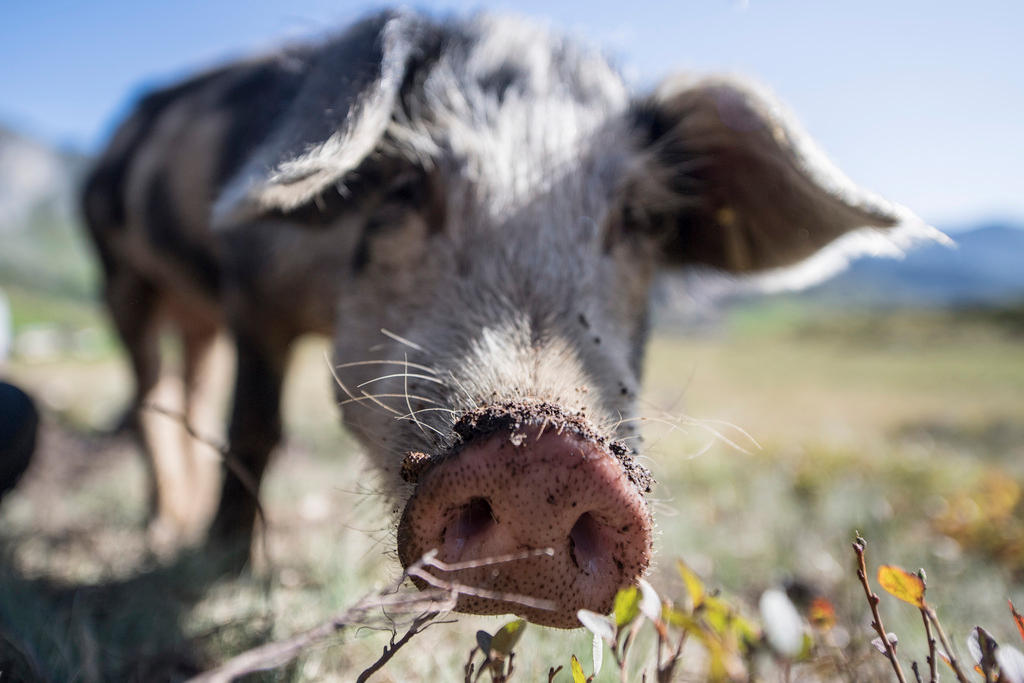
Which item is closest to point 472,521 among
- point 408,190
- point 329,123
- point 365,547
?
point 329,123

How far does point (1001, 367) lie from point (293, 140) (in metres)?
31.0

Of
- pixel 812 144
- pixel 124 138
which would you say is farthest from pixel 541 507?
pixel 124 138

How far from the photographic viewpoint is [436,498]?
1232 millimetres

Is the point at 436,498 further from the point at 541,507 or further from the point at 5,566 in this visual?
the point at 5,566

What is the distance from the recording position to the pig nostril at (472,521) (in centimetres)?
125

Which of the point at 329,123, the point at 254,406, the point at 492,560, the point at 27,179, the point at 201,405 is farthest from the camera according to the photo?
the point at 27,179

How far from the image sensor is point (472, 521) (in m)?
1.27

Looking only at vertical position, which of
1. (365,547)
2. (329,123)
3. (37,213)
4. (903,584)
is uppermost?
(329,123)

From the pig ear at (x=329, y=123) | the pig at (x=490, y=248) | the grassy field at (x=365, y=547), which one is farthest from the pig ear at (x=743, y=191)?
the pig ear at (x=329, y=123)

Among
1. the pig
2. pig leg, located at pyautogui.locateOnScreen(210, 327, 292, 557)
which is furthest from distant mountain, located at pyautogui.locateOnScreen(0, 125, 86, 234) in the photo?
the pig

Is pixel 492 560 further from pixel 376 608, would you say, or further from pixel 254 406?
pixel 254 406

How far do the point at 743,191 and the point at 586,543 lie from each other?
1960mm

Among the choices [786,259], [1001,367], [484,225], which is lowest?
[1001,367]

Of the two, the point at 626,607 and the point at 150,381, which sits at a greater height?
the point at 626,607
